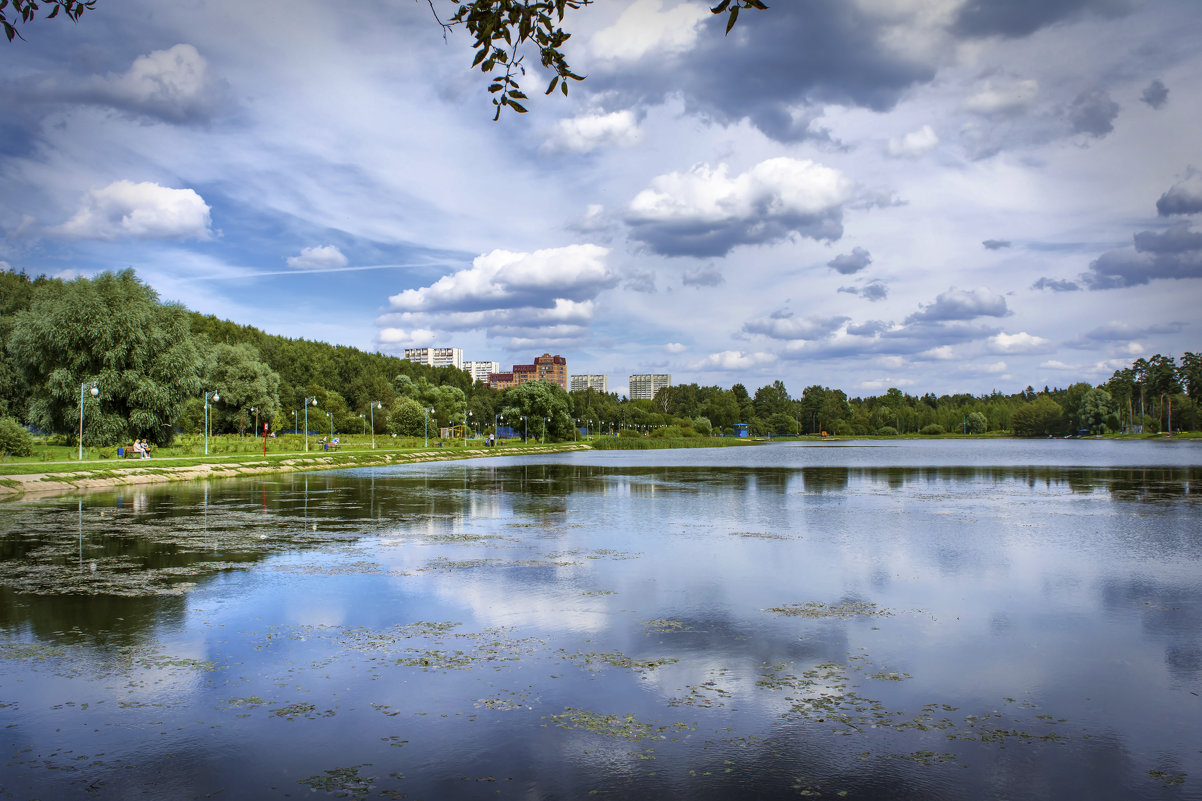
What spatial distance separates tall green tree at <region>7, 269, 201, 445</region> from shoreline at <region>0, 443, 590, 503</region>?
690 cm

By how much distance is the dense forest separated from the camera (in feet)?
172

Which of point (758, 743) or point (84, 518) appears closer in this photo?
point (758, 743)

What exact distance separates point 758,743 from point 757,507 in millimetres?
21121

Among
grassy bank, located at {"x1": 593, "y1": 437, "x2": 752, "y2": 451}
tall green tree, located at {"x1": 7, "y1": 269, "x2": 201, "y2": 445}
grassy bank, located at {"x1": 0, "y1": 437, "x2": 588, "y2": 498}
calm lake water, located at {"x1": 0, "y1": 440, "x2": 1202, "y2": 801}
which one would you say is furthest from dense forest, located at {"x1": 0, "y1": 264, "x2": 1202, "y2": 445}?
calm lake water, located at {"x1": 0, "y1": 440, "x2": 1202, "y2": 801}

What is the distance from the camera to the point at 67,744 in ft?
21.4

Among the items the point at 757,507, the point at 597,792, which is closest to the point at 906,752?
the point at 597,792

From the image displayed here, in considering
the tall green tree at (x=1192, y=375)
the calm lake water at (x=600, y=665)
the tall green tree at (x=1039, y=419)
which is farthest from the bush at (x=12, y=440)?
the tall green tree at (x=1039, y=419)

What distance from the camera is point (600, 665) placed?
873cm

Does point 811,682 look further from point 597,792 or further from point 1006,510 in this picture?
point 1006,510

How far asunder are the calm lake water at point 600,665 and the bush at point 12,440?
34083 mm

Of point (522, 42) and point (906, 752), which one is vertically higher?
point (522, 42)

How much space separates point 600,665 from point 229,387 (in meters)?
103

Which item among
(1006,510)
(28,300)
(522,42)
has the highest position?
(28,300)

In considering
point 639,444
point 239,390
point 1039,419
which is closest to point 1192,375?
point 1039,419
